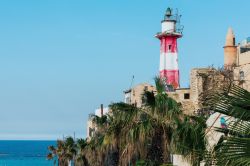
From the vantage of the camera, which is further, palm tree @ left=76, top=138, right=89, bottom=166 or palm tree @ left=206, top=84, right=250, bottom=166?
palm tree @ left=76, top=138, right=89, bottom=166

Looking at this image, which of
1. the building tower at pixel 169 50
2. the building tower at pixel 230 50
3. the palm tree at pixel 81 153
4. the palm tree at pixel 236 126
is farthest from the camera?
the building tower at pixel 169 50

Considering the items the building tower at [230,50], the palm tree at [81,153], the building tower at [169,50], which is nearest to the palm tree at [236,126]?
the palm tree at [81,153]

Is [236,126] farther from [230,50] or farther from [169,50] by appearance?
[169,50]

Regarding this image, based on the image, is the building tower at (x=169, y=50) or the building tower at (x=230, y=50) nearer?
the building tower at (x=230, y=50)

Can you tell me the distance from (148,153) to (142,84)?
30.4 metres

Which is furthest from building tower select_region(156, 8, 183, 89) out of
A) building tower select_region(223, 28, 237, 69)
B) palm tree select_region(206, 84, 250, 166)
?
palm tree select_region(206, 84, 250, 166)

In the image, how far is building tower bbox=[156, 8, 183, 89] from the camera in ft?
197

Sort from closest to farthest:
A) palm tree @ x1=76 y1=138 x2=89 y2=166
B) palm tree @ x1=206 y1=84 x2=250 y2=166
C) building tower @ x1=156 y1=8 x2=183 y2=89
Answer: palm tree @ x1=206 y1=84 x2=250 y2=166, palm tree @ x1=76 y1=138 x2=89 y2=166, building tower @ x1=156 y1=8 x2=183 y2=89

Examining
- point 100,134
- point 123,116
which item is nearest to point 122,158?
point 123,116

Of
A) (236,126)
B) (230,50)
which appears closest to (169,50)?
(230,50)

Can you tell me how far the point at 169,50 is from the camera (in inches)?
2441

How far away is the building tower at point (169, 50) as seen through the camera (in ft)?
197

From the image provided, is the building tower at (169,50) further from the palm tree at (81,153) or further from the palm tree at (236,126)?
the palm tree at (236,126)

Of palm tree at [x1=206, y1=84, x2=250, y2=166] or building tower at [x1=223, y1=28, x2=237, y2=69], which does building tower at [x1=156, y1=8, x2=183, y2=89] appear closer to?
building tower at [x1=223, y1=28, x2=237, y2=69]
